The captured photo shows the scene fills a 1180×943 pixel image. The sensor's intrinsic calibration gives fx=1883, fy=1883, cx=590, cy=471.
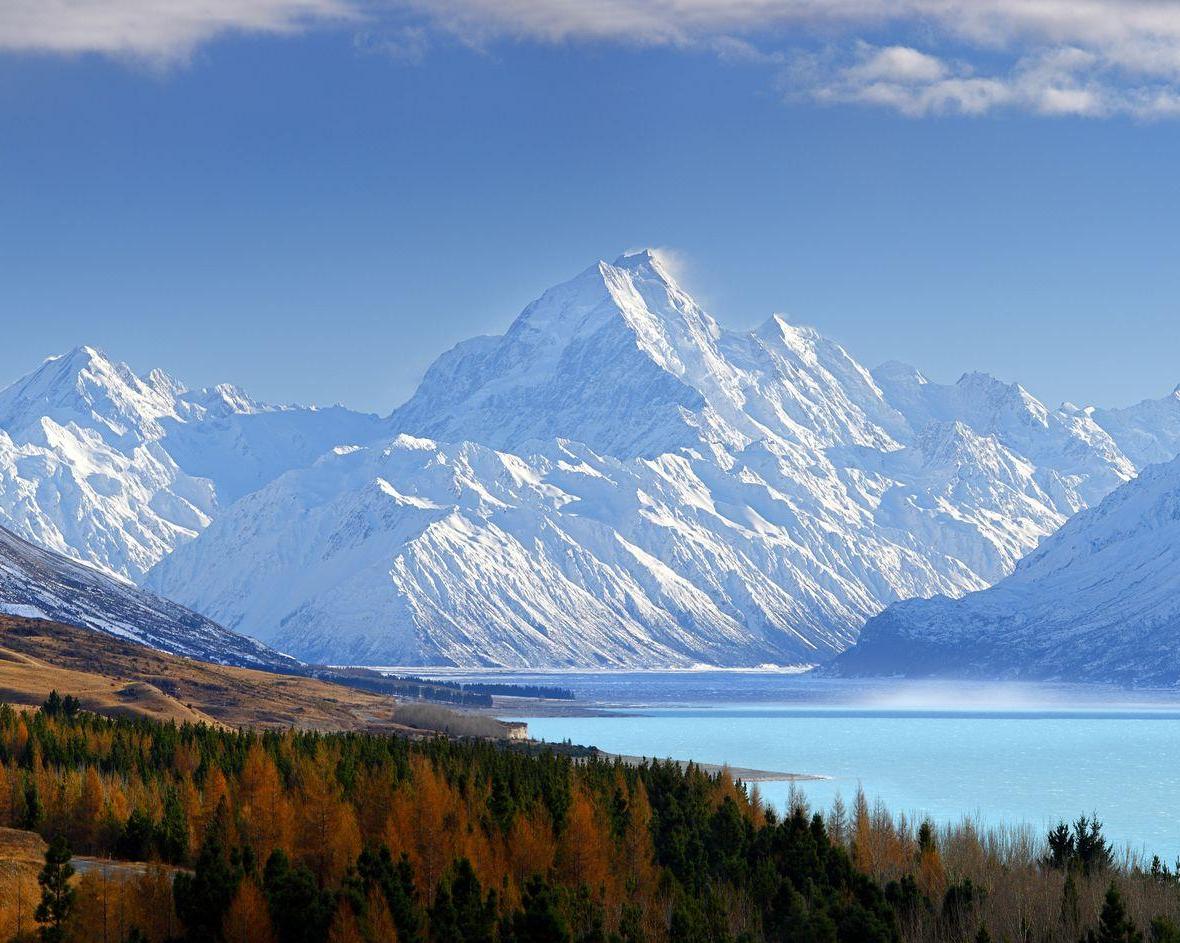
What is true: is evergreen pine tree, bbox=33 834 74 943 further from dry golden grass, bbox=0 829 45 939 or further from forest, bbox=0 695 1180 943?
dry golden grass, bbox=0 829 45 939

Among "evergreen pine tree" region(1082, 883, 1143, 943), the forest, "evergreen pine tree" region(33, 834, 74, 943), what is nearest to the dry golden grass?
the forest

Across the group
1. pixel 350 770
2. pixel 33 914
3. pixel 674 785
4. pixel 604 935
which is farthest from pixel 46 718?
pixel 604 935

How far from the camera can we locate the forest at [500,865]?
274 feet

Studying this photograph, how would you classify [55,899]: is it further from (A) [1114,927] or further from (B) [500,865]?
(A) [1114,927]

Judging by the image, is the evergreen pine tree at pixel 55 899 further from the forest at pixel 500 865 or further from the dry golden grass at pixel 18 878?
the dry golden grass at pixel 18 878

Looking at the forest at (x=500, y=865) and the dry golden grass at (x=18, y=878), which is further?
the forest at (x=500, y=865)

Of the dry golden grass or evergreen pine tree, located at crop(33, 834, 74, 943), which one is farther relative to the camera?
the dry golden grass

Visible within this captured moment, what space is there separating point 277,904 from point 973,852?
46.2 meters

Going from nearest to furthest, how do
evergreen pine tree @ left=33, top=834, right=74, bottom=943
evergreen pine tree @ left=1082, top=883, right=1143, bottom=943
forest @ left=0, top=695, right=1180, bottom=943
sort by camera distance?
evergreen pine tree @ left=33, top=834, right=74, bottom=943 < evergreen pine tree @ left=1082, top=883, right=1143, bottom=943 < forest @ left=0, top=695, right=1180, bottom=943

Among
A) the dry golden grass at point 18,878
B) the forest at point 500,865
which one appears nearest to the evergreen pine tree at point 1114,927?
the forest at point 500,865

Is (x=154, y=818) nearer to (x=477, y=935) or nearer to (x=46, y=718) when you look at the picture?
(x=477, y=935)

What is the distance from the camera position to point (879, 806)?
445 ft

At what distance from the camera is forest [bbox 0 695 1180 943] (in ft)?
274

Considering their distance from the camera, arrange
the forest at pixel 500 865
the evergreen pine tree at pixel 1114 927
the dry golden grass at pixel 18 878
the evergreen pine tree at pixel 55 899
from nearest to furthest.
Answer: the evergreen pine tree at pixel 55 899 → the dry golden grass at pixel 18 878 → the evergreen pine tree at pixel 1114 927 → the forest at pixel 500 865
